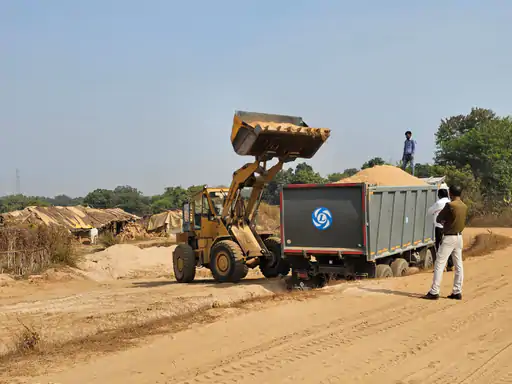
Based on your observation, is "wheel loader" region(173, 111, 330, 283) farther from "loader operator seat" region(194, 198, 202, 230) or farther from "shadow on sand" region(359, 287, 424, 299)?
"shadow on sand" region(359, 287, 424, 299)

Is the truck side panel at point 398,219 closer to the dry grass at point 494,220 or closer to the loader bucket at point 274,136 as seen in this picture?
the loader bucket at point 274,136

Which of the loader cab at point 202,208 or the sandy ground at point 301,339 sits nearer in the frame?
the sandy ground at point 301,339

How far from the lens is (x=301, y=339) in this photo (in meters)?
7.15

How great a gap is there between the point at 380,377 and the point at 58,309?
24.9 ft

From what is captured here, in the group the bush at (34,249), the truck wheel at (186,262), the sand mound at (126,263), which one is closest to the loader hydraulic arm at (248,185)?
the truck wheel at (186,262)

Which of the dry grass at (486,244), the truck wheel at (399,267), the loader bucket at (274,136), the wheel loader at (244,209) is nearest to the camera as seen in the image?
the truck wheel at (399,267)

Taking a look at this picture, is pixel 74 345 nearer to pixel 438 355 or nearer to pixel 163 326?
pixel 163 326

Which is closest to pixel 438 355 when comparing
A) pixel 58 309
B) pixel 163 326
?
pixel 163 326

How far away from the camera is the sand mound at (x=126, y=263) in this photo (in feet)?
78.3

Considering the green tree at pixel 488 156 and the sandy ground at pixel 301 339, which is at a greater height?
the green tree at pixel 488 156

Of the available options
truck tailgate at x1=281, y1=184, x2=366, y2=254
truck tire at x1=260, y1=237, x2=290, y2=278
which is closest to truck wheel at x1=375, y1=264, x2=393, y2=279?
truck tailgate at x1=281, y1=184, x2=366, y2=254

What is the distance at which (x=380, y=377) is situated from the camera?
5.61 meters

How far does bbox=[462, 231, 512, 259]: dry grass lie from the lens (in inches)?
727

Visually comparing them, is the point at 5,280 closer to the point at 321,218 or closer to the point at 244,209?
the point at 244,209
